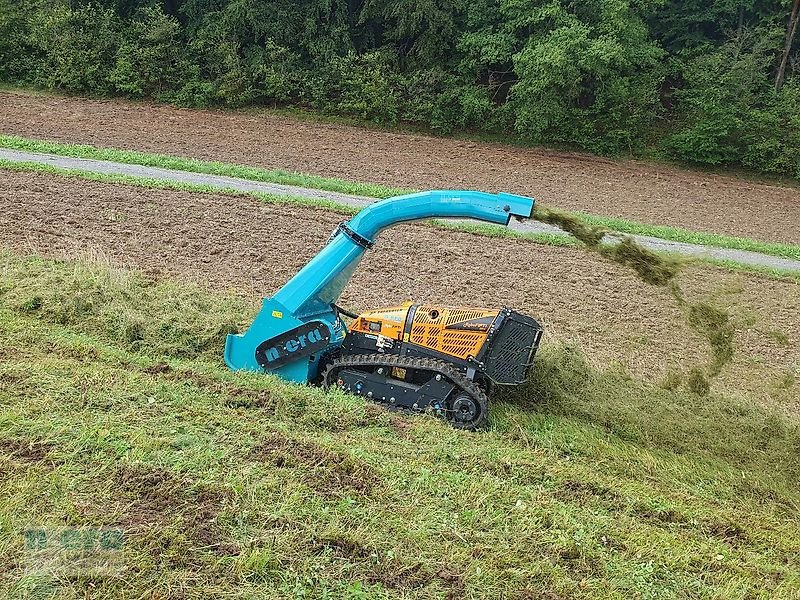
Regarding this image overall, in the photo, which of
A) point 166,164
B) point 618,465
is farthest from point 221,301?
point 166,164

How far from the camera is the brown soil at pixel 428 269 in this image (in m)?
8.54

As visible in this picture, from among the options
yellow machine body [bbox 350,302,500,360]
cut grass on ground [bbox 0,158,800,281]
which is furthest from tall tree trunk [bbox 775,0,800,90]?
yellow machine body [bbox 350,302,500,360]

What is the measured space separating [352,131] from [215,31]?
24.1 ft

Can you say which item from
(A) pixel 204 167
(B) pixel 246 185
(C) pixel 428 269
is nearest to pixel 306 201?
(B) pixel 246 185

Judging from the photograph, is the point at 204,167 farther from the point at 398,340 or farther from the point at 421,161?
the point at 398,340

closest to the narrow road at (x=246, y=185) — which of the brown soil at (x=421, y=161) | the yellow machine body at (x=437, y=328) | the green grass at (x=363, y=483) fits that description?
the brown soil at (x=421, y=161)

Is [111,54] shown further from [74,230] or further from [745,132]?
[745,132]

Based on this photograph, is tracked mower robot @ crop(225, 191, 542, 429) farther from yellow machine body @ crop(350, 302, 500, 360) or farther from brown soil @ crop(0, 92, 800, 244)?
brown soil @ crop(0, 92, 800, 244)

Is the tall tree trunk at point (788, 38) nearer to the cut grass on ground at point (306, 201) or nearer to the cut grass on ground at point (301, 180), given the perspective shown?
the cut grass on ground at point (301, 180)

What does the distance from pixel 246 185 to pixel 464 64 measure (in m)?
13.1

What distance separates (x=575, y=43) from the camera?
2155 cm

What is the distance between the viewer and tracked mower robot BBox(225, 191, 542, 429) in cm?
569

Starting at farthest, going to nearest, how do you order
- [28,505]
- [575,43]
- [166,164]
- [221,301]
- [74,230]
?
[575,43] < [166,164] < [74,230] < [221,301] < [28,505]

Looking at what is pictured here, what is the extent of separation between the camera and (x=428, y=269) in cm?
1074
